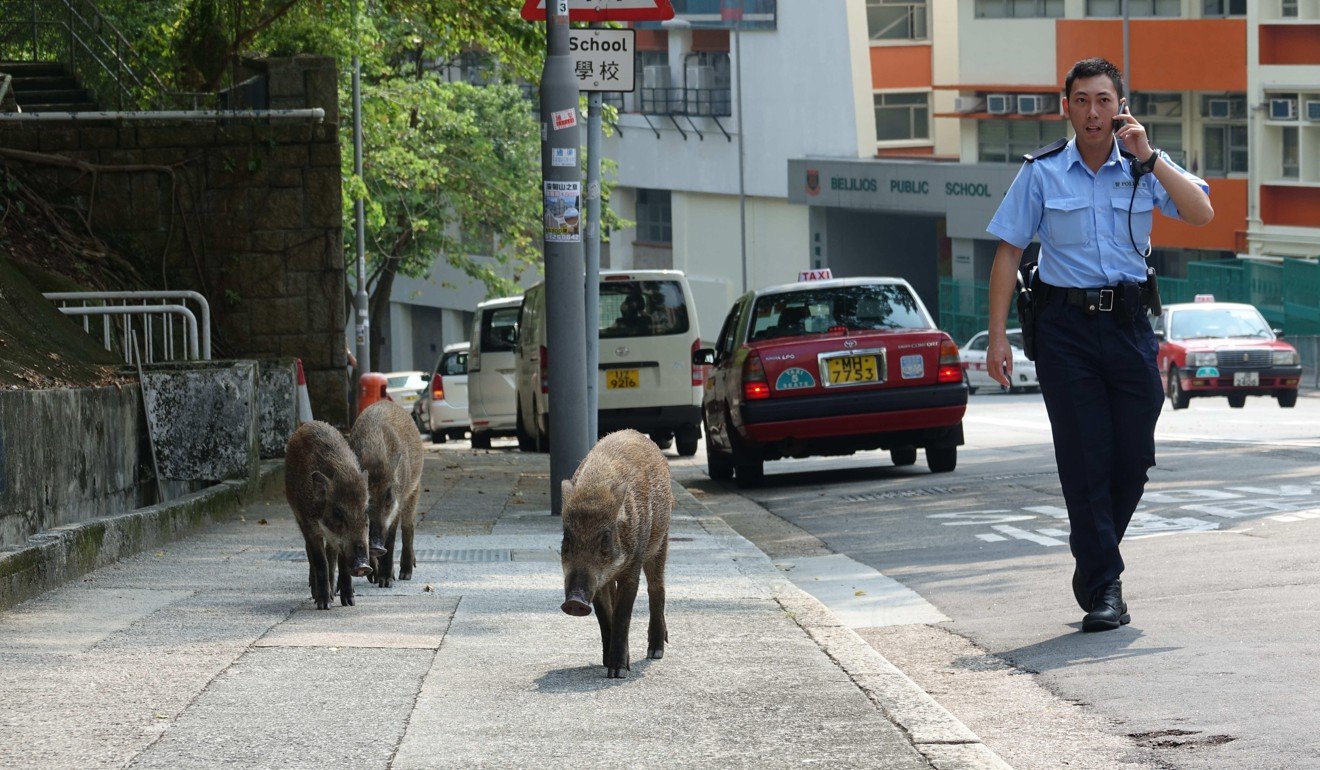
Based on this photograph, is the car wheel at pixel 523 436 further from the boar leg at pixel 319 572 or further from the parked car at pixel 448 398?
the boar leg at pixel 319 572

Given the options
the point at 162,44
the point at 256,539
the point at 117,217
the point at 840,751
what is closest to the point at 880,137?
the point at 162,44

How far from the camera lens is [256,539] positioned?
36.2ft

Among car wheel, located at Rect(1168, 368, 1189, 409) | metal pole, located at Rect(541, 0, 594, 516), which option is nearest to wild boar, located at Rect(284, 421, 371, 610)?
metal pole, located at Rect(541, 0, 594, 516)

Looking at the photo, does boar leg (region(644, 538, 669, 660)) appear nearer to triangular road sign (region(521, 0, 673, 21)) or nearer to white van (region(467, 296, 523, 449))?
triangular road sign (region(521, 0, 673, 21))

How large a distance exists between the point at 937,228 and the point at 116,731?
53.1m

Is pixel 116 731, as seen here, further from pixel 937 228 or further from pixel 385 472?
pixel 937 228

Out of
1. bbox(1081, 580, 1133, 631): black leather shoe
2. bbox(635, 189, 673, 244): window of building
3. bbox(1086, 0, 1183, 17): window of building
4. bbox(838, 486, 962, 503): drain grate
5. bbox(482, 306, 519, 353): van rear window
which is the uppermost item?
bbox(1086, 0, 1183, 17): window of building

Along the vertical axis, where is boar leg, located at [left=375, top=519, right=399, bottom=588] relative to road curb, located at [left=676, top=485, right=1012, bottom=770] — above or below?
above

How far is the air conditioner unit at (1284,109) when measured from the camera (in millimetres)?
44250

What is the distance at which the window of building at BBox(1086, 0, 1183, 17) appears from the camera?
48.5 metres

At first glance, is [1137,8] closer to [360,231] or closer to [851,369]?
[360,231]

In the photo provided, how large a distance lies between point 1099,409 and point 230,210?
33.9ft

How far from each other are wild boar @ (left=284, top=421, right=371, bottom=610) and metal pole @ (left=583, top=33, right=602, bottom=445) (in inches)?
162

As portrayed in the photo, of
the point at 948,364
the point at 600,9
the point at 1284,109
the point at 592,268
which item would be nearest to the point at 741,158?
the point at 1284,109
